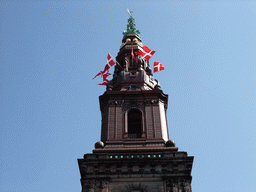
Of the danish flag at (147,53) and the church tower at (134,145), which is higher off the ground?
the danish flag at (147,53)

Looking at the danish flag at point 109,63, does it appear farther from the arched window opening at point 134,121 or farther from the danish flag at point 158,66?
the arched window opening at point 134,121

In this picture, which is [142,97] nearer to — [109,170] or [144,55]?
[144,55]

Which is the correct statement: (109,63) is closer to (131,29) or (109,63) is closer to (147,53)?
(147,53)

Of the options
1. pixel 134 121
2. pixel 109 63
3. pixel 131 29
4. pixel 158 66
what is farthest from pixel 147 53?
pixel 131 29

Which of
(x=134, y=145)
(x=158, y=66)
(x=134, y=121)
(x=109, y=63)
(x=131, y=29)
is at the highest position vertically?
→ (x=131, y=29)

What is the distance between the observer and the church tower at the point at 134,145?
38.7 metres

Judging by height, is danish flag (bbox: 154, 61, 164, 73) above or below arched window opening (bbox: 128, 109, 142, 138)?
above

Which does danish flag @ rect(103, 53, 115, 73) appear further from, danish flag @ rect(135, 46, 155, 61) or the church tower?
danish flag @ rect(135, 46, 155, 61)

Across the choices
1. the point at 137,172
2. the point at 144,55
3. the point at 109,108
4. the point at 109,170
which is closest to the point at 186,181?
the point at 137,172

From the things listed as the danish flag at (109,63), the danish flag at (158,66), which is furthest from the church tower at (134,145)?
the danish flag at (109,63)

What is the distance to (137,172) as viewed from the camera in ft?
129

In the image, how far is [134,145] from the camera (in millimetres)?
44094

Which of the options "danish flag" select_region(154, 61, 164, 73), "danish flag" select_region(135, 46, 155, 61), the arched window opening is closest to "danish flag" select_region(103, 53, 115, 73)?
"danish flag" select_region(135, 46, 155, 61)

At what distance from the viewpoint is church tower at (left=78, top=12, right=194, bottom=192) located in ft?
127
